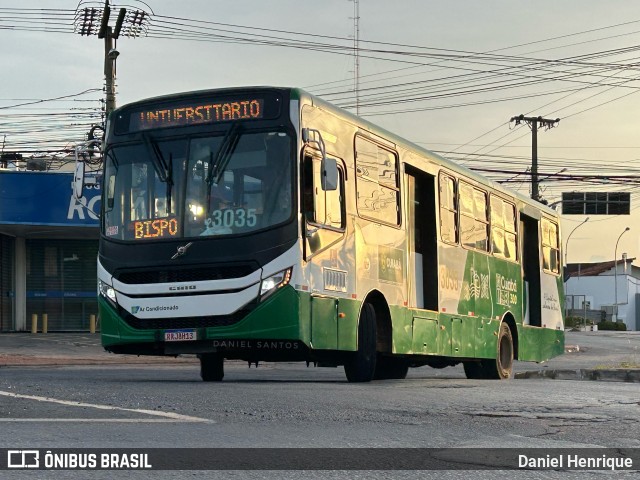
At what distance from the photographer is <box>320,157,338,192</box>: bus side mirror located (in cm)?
1327

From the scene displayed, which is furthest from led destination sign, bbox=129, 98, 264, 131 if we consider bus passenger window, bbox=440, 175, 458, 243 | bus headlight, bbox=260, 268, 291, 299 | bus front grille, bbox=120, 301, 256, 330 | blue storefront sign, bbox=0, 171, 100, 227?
blue storefront sign, bbox=0, 171, 100, 227

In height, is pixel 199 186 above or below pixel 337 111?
below

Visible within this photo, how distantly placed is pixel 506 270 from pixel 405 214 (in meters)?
5.56

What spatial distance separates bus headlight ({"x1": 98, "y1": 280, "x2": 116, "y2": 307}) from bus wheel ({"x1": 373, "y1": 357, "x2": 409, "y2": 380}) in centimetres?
574

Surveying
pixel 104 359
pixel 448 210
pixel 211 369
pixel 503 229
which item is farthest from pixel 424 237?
pixel 104 359

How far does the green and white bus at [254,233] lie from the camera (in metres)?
13.3

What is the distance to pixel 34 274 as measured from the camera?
135 ft

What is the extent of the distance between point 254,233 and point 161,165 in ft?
5.48

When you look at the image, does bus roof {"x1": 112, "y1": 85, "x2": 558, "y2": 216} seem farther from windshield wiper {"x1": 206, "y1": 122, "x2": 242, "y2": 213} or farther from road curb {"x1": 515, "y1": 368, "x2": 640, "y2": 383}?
road curb {"x1": 515, "y1": 368, "x2": 640, "y2": 383}

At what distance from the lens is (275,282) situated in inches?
519

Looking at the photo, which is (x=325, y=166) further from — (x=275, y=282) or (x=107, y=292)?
(x=107, y=292)

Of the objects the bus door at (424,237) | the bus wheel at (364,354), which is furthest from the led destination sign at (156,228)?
the bus door at (424,237)

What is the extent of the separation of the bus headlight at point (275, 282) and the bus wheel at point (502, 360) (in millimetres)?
8079

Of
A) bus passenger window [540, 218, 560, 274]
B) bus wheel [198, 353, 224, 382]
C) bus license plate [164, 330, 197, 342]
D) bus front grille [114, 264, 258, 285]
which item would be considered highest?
bus passenger window [540, 218, 560, 274]
